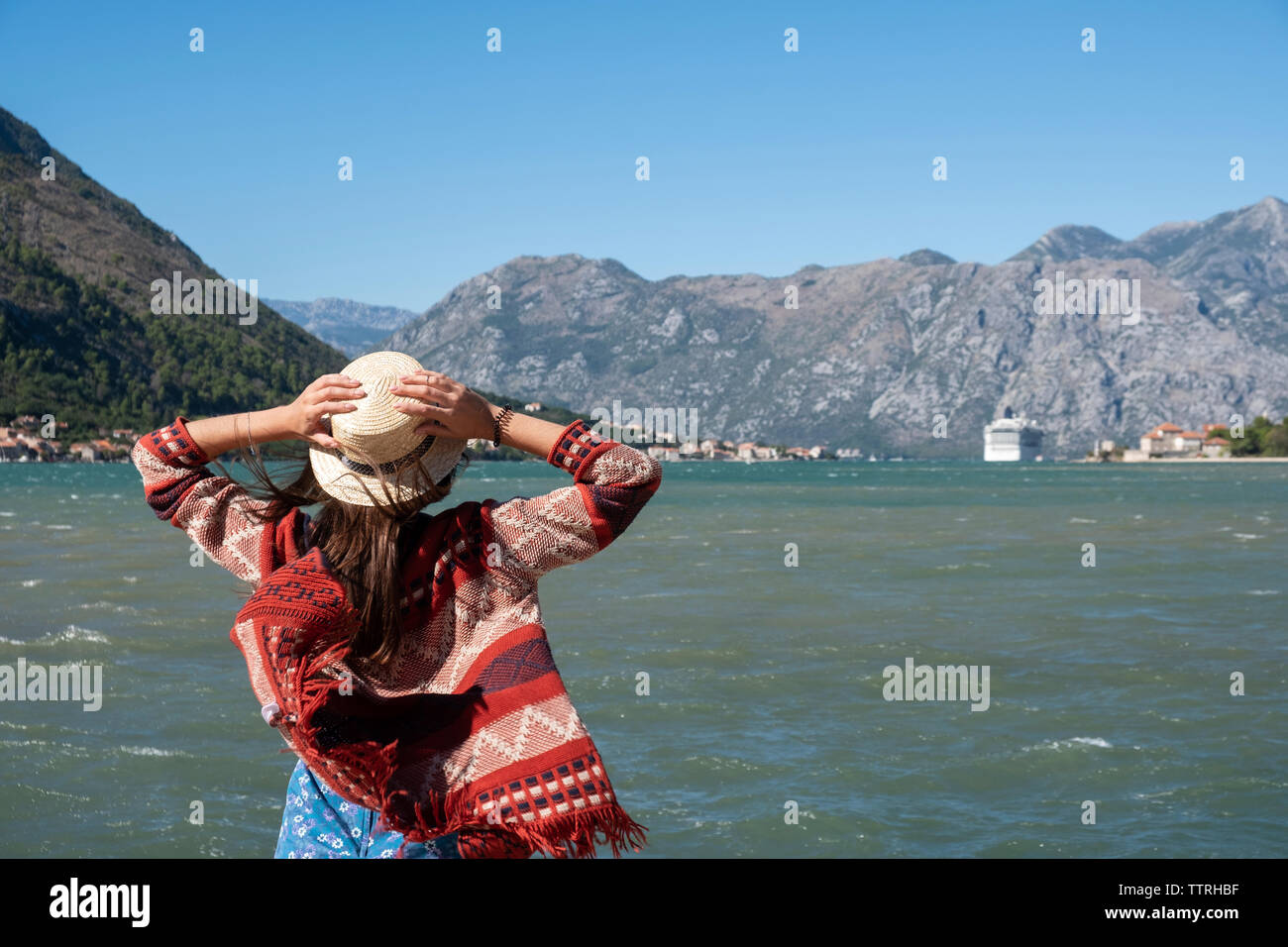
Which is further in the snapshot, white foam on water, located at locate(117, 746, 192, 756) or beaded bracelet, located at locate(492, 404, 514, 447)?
white foam on water, located at locate(117, 746, 192, 756)

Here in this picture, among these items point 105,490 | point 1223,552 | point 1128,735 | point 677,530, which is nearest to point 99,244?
point 105,490

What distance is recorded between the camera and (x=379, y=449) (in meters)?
2.61

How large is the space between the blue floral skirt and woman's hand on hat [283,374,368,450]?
73cm

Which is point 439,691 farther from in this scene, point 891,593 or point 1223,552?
point 1223,552

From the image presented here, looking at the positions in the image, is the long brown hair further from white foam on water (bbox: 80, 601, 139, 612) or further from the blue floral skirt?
white foam on water (bbox: 80, 601, 139, 612)

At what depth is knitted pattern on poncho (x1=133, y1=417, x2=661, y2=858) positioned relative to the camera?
8.32 feet

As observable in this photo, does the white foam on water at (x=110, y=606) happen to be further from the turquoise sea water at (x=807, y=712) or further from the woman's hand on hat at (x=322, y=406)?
the woman's hand on hat at (x=322, y=406)

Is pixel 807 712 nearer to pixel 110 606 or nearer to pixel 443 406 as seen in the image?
pixel 443 406

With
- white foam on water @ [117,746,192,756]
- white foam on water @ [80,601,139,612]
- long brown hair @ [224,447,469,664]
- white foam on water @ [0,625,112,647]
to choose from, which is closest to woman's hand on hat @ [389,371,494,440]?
long brown hair @ [224,447,469,664]

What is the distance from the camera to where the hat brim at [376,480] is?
2.63 meters

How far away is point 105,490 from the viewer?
7500 cm

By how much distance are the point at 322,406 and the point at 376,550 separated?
33 cm

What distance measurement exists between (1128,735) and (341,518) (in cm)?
915

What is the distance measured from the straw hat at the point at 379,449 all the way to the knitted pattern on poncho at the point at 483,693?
0.12 meters
